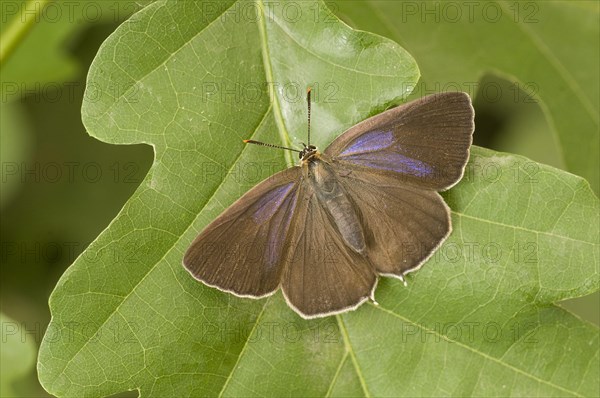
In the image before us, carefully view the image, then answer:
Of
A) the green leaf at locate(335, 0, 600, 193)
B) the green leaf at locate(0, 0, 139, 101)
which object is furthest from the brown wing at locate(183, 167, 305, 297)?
the green leaf at locate(0, 0, 139, 101)

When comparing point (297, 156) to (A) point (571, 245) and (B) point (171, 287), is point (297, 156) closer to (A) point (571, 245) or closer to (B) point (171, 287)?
(B) point (171, 287)

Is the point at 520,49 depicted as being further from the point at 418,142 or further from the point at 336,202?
the point at 336,202

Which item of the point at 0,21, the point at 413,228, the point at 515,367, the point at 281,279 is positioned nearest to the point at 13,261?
the point at 0,21

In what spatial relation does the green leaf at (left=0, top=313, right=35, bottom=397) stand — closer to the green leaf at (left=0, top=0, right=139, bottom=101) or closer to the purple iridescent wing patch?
the green leaf at (left=0, top=0, right=139, bottom=101)

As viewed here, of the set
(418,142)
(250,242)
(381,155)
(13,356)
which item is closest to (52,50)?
(13,356)

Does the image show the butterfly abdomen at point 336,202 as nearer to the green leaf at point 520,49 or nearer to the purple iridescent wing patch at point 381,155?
the purple iridescent wing patch at point 381,155

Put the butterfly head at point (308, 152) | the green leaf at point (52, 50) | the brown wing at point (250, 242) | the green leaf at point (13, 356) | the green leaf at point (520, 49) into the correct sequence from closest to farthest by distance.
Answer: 1. the brown wing at point (250, 242)
2. the butterfly head at point (308, 152)
3. the green leaf at point (13, 356)
4. the green leaf at point (520, 49)
5. the green leaf at point (52, 50)

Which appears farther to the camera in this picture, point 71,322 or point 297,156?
point 297,156

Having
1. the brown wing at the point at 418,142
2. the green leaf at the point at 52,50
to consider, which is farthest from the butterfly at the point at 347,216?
the green leaf at the point at 52,50
